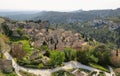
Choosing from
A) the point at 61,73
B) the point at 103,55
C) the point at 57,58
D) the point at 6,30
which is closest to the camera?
the point at 61,73

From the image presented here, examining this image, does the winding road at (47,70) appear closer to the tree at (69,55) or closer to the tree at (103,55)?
the tree at (69,55)

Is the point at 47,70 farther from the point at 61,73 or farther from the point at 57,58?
the point at 57,58

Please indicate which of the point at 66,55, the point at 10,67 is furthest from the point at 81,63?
the point at 10,67

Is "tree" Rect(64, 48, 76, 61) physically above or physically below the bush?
above

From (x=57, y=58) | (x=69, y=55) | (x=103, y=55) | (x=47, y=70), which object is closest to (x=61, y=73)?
(x=47, y=70)

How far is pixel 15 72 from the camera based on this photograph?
65062 millimetres

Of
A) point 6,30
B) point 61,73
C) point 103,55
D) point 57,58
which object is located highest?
point 6,30

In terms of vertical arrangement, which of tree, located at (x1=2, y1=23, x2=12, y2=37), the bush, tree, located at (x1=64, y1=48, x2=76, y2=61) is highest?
tree, located at (x1=2, y1=23, x2=12, y2=37)

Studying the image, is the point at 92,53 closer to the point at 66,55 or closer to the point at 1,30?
the point at 66,55

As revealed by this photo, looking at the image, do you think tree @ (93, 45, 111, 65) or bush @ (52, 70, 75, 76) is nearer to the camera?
bush @ (52, 70, 75, 76)

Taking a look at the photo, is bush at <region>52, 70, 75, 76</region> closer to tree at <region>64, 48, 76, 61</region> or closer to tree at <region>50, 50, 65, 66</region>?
tree at <region>50, 50, 65, 66</region>

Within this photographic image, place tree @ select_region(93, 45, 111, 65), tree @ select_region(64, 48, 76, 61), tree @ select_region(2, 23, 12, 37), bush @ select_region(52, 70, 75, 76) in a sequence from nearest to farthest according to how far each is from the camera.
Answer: bush @ select_region(52, 70, 75, 76)
tree @ select_region(64, 48, 76, 61)
tree @ select_region(93, 45, 111, 65)
tree @ select_region(2, 23, 12, 37)

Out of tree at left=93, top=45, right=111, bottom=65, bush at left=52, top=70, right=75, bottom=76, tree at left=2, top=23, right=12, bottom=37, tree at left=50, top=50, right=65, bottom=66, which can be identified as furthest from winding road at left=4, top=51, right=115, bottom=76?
tree at left=2, top=23, right=12, bottom=37

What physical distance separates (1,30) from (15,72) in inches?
2279
